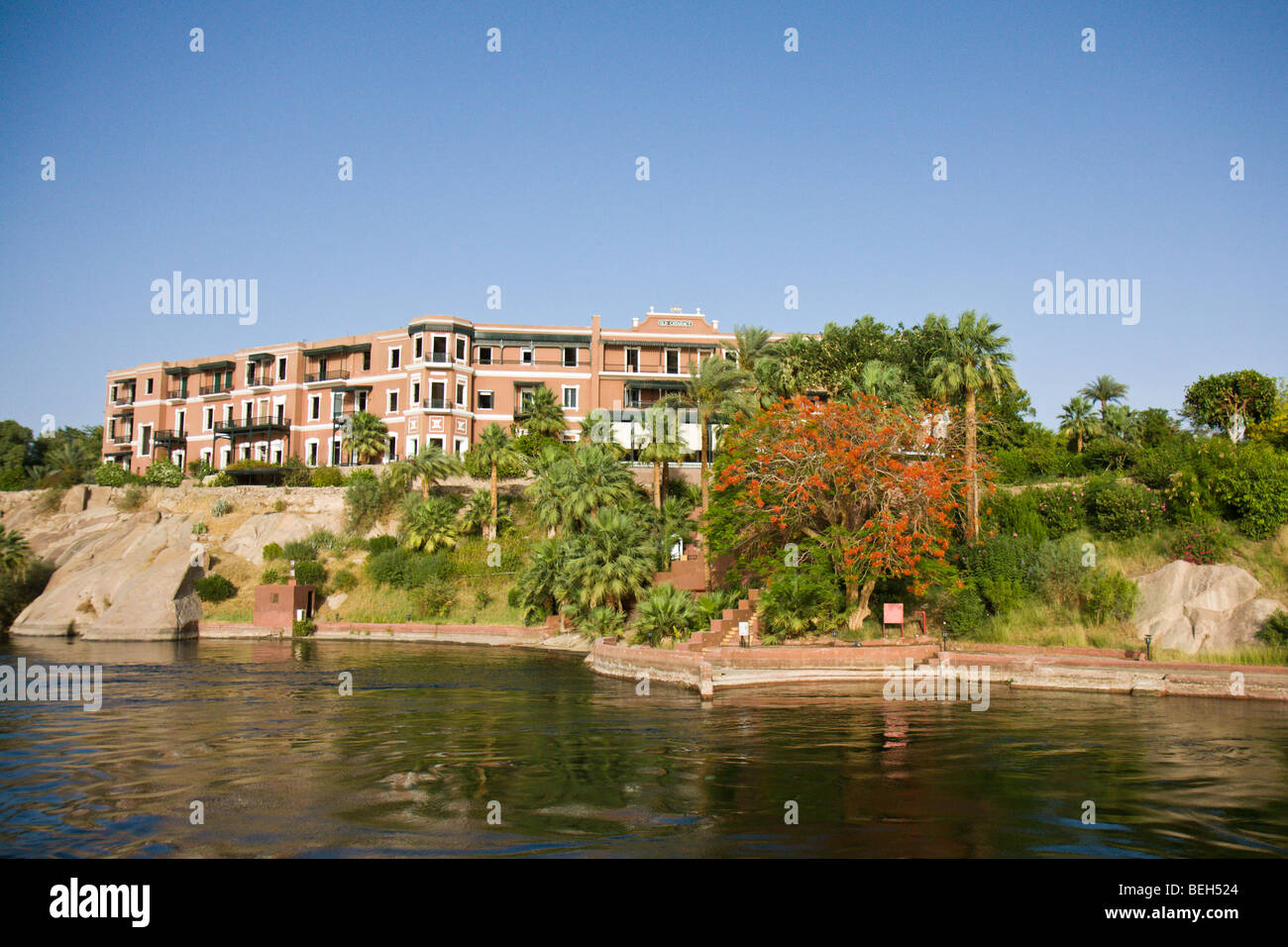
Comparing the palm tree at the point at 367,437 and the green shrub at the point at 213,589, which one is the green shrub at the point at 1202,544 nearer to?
the green shrub at the point at 213,589

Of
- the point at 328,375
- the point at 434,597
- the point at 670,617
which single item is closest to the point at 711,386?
the point at 670,617

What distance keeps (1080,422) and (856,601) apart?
1574 inches

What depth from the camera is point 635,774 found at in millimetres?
16406

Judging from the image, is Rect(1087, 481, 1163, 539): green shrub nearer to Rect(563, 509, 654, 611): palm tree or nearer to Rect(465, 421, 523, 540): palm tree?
Rect(563, 509, 654, 611): palm tree

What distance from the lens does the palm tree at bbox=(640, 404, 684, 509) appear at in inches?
1874

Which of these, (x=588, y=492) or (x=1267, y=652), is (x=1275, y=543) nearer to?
(x=1267, y=652)

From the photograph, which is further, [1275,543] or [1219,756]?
[1275,543]

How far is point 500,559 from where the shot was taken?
51.6m

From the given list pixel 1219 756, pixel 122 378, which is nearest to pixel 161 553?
pixel 122 378

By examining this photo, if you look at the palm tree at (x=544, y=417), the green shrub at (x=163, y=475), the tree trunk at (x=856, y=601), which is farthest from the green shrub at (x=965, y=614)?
the green shrub at (x=163, y=475)

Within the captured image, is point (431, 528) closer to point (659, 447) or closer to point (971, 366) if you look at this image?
point (659, 447)

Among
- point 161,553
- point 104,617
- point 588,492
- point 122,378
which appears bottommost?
point 104,617

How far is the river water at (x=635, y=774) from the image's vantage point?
40.5 ft
